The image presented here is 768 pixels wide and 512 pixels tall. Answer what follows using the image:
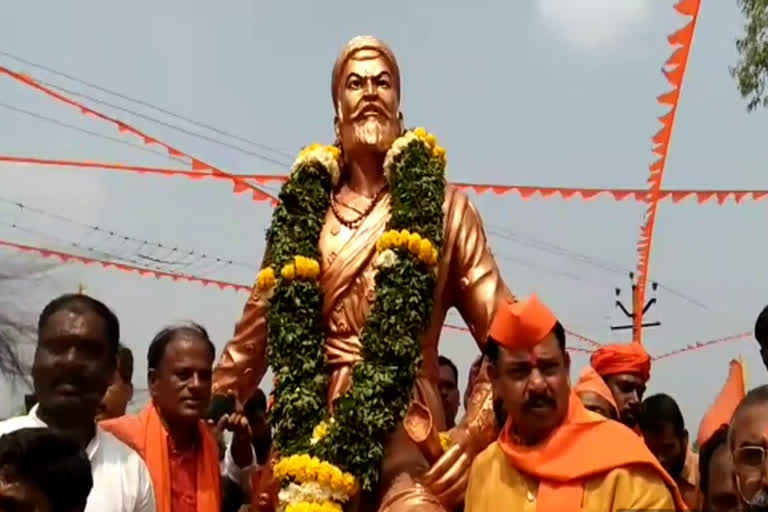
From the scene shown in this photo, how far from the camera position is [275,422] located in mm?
4805

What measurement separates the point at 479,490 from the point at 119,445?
1133 mm

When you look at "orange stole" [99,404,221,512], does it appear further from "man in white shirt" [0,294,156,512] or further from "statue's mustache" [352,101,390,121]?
"statue's mustache" [352,101,390,121]

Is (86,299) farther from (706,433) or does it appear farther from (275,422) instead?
(706,433)

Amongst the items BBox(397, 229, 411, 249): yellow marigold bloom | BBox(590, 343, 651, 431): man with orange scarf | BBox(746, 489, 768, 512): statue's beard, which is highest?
→ BBox(397, 229, 411, 249): yellow marigold bloom

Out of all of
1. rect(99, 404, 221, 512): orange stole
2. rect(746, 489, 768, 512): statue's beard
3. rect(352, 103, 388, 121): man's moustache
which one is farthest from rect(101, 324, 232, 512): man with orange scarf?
rect(746, 489, 768, 512): statue's beard

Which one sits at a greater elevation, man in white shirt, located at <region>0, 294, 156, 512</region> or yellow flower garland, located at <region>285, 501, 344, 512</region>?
man in white shirt, located at <region>0, 294, 156, 512</region>

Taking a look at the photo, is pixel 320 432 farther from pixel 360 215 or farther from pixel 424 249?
pixel 360 215

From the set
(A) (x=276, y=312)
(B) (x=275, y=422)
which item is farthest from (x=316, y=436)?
(A) (x=276, y=312)

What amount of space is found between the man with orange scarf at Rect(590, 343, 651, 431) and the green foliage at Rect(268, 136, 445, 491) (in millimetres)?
1705

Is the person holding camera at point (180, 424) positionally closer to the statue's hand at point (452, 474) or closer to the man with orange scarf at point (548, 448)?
the statue's hand at point (452, 474)

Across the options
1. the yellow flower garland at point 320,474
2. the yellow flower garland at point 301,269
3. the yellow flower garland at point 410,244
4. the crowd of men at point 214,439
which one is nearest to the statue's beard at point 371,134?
the yellow flower garland at point 410,244

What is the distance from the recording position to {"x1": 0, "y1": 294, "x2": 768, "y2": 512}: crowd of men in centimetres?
258

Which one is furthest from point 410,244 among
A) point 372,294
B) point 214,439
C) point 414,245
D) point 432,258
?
point 214,439

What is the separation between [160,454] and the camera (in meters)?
4.27
